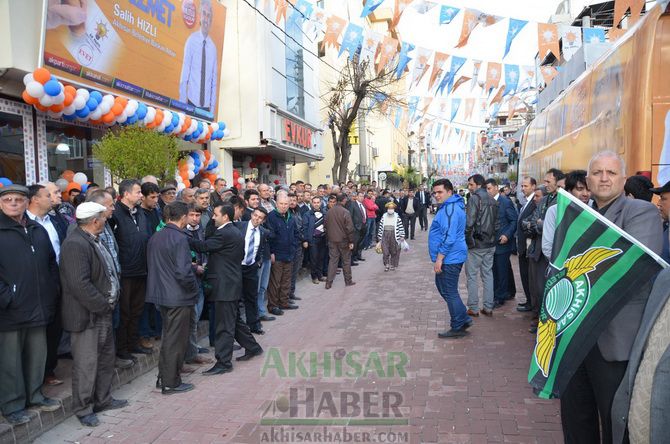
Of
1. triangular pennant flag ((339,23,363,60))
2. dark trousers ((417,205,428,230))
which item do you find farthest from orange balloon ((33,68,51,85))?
dark trousers ((417,205,428,230))

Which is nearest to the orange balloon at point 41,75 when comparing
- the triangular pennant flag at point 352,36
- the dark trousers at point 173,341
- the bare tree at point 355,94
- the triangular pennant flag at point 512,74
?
the dark trousers at point 173,341

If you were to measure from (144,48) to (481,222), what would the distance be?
812 cm

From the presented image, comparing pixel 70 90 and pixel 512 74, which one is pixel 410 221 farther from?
pixel 70 90

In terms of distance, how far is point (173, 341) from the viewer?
4.94 meters

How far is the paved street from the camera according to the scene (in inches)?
162

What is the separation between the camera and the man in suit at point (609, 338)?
252 centimetres

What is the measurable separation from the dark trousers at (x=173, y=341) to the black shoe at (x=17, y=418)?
3.96ft

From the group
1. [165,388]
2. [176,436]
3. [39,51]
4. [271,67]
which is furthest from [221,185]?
[271,67]

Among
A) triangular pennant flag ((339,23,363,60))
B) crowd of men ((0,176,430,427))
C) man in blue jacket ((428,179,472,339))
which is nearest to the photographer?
crowd of men ((0,176,430,427))

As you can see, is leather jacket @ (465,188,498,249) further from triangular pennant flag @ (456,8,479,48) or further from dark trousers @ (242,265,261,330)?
triangular pennant flag @ (456,8,479,48)

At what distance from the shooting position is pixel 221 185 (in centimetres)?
1043

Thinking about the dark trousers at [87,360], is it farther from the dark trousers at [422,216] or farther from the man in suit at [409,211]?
the dark trousers at [422,216]

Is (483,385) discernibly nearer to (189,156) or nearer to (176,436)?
(176,436)

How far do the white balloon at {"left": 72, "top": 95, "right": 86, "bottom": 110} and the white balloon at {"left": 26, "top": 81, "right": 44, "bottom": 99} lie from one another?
69cm
